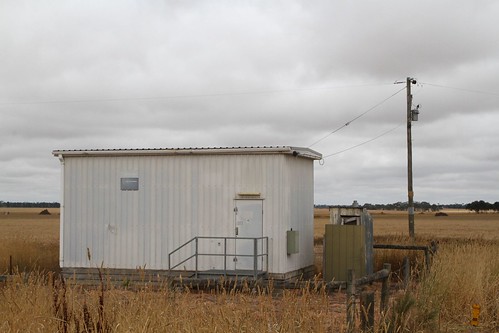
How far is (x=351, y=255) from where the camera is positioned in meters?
18.0

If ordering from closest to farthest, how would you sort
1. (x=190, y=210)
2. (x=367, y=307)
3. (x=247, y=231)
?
(x=367, y=307)
(x=247, y=231)
(x=190, y=210)

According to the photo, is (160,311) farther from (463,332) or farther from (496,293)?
(496,293)

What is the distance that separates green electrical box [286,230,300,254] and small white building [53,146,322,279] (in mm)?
27

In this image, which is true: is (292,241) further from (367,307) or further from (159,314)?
(159,314)

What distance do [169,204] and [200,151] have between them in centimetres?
181

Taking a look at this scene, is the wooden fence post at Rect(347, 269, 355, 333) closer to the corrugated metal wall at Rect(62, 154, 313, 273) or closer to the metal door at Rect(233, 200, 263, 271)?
the metal door at Rect(233, 200, 263, 271)

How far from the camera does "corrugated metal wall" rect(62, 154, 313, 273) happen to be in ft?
60.7

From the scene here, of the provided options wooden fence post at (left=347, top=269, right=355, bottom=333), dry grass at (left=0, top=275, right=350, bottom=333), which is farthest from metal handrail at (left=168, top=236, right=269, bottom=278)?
dry grass at (left=0, top=275, right=350, bottom=333)

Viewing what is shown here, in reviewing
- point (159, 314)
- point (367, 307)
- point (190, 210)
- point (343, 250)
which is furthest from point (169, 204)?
point (159, 314)

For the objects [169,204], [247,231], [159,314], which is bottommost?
[159,314]

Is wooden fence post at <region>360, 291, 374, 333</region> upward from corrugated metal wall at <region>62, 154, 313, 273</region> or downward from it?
downward

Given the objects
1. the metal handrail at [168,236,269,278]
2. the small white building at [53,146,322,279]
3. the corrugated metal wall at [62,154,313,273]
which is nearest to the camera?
the metal handrail at [168,236,269,278]

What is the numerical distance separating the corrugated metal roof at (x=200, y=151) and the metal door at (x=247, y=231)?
1.40m

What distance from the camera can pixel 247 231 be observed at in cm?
1855
